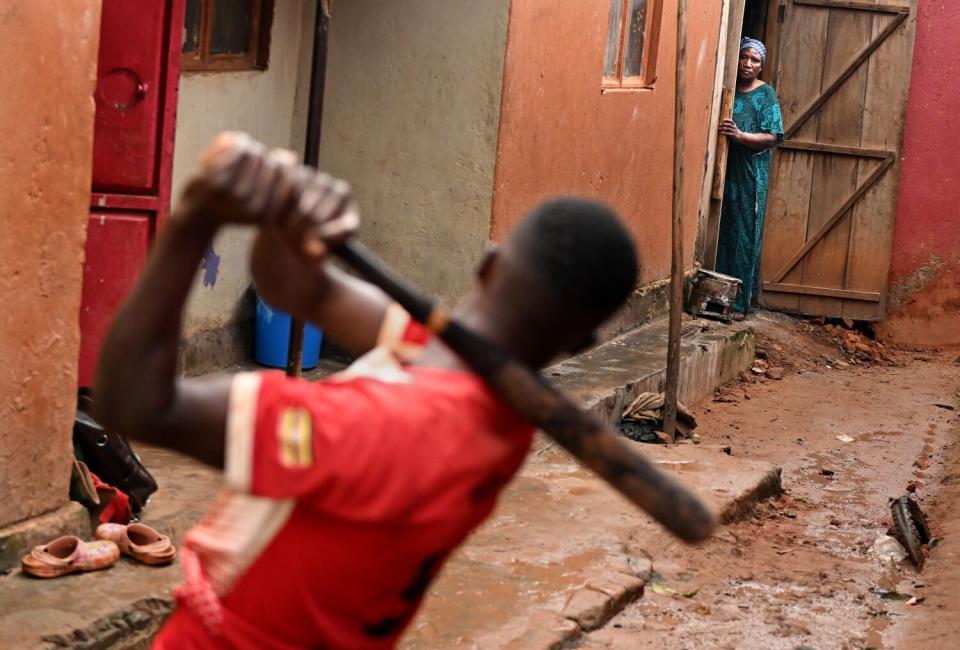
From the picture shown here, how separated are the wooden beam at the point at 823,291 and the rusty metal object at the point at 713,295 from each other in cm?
129

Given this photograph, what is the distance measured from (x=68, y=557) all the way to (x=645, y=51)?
615 cm

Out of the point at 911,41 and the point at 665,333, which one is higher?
the point at 911,41

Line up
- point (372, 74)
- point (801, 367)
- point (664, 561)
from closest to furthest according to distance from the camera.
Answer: point (664, 561) → point (372, 74) → point (801, 367)

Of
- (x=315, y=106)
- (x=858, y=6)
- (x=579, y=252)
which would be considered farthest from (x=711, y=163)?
(x=579, y=252)

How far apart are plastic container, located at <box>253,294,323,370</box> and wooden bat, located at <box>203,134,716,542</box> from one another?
510cm

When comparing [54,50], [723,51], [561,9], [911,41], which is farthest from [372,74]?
[911,41]

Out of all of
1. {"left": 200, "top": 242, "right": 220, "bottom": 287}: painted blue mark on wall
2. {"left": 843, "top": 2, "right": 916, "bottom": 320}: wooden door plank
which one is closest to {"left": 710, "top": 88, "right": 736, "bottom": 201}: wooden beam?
{"left": 843, "top": 2, "right": 916, "bottom": 320}: wooden door plank

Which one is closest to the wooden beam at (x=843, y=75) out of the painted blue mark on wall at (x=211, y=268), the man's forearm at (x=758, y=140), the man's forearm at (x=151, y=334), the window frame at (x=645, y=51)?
the man's forearm at (x=758, y=140)

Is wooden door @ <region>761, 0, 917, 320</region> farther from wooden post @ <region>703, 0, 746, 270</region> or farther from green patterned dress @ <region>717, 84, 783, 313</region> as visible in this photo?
wooden post @ <region>703, 0, 746, 270</region>

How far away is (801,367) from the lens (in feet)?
34.4

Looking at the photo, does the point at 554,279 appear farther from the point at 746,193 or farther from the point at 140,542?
the point at 746,193

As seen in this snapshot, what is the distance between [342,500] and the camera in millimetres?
1536

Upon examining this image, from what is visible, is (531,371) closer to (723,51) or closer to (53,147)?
(53,147)

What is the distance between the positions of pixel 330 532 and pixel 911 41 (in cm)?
1045
